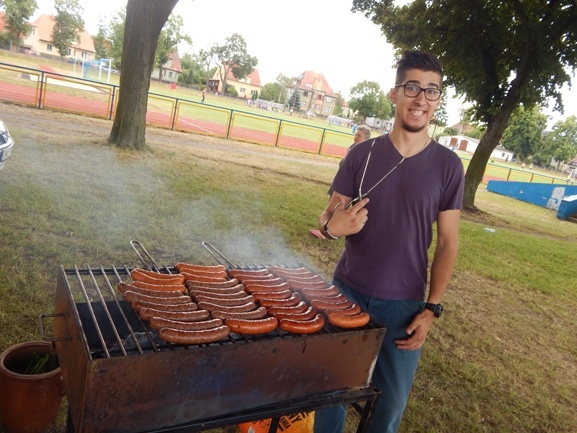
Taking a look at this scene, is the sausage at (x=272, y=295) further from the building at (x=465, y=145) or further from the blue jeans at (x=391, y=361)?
the building at (x=465, y=145)

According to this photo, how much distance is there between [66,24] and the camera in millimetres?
57625

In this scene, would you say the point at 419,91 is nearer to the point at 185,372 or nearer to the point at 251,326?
the point at 251,326

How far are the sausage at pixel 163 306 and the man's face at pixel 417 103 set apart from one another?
61.7 inches

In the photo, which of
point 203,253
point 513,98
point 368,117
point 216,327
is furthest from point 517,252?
point 368,117

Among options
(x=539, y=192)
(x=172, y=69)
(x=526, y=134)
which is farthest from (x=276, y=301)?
(x=172, y=69)

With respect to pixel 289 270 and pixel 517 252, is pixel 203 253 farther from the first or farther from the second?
pixel 517 252

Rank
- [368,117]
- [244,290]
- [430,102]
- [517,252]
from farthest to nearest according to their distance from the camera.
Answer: [368,117] → [517,252] → [244,290] → [430,102]

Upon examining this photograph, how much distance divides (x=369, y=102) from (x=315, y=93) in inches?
1265

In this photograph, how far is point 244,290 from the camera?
257 centimetres

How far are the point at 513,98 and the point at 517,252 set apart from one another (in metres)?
6.69

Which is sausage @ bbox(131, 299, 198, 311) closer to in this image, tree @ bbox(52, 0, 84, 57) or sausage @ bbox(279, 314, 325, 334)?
sausage @ bbox(279, 314, 325, 334)

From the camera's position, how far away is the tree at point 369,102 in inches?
3214

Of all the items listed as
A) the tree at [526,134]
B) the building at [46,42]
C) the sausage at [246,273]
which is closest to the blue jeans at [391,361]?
the sausage at [246,273]

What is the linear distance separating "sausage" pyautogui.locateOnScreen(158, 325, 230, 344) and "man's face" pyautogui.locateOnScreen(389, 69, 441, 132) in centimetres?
154
